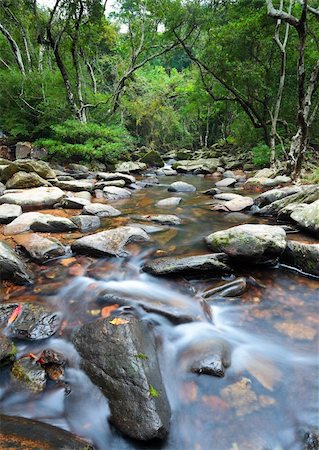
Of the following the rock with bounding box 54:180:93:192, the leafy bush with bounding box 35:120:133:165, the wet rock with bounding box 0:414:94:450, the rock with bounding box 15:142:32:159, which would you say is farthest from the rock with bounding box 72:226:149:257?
the rock with bounding box 15:142:32:159

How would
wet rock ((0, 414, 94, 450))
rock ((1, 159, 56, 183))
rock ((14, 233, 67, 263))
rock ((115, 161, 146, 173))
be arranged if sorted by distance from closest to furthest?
wet rock ((0, 414, 94, 450)), rock ((14, 233, 67, 263)), rock ((1, 159, 56, 183)), rock ((115, 161, 146, 173))

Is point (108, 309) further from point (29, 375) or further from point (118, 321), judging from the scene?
point (29, 375)

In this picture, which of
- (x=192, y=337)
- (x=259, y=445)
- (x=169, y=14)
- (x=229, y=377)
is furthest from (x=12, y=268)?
(x=169, y=14)

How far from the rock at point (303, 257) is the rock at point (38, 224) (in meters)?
3.22

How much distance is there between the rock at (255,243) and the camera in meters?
3.31

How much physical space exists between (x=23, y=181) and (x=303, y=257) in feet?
22.1

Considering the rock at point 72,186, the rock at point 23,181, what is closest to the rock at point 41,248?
the rock at point 23,181

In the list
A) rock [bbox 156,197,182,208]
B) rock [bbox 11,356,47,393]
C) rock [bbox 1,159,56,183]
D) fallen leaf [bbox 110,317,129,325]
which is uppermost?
rock [bbox 1,159,56,183]

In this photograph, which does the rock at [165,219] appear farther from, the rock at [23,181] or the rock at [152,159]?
the rock at [152,159]

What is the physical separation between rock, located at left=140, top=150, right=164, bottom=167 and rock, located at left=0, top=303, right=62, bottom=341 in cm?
1538

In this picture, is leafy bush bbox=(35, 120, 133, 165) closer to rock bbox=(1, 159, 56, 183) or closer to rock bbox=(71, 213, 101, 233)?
rock bbox=(1, 159, 56, 183)

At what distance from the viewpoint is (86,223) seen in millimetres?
4867

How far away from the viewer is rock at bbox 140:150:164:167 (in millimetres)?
17234

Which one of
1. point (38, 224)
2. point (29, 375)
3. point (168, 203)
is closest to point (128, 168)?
point (168, 203)
